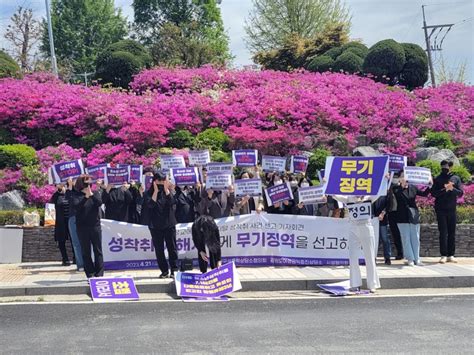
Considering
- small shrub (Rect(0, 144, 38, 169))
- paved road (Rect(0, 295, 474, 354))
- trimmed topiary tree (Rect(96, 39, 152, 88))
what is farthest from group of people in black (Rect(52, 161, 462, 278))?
trimmed topiary tree (Rect(96, 39, 152, 88))

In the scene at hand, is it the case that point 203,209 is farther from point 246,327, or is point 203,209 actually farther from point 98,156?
point 98,156

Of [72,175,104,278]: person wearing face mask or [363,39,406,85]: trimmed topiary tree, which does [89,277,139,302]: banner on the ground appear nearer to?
[72,175,104,278]: person wearing face mask

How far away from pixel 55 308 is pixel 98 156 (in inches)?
363

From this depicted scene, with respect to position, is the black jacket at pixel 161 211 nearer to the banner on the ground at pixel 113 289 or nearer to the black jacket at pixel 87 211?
the black jacket at pixel 87 211

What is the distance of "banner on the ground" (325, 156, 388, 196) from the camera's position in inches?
373

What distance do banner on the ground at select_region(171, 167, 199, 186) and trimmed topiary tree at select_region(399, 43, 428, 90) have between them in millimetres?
16856

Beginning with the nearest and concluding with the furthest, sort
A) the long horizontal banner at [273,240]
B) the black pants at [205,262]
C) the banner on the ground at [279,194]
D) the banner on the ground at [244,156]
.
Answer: the black pants at [205,262] < the long horizontal banner at [273,240] < the banner on the ground at [279,194] < the banner on the ground at [244,156]

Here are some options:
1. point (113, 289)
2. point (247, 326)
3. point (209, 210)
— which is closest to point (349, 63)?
point (209, 210)

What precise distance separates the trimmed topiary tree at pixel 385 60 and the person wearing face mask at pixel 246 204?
14443 mm

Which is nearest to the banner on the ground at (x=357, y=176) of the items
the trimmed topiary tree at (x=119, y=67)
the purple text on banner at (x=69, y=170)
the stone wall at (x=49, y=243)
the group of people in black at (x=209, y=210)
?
the group of people in black at (x=209, y=210)

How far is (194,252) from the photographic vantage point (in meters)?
11.3

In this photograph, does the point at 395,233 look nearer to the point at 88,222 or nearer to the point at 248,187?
the point at 248,187

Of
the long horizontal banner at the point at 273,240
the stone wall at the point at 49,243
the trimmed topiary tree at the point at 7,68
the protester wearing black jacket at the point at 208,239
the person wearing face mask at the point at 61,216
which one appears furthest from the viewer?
the trimmed topiary tree at the point at 7,68

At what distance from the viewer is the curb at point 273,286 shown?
9484mm
